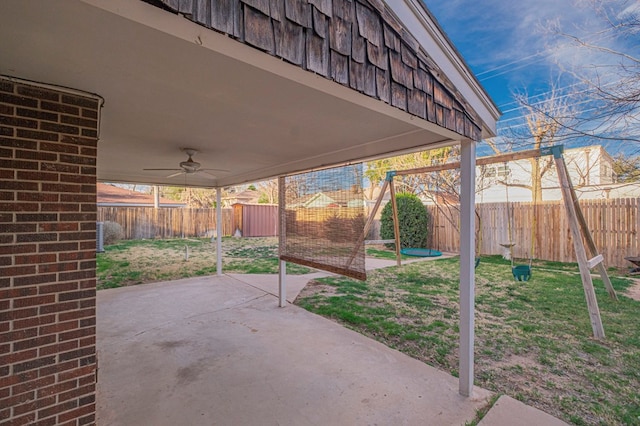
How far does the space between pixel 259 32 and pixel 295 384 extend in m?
2.60

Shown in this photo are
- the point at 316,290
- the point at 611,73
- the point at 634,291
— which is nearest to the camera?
the point at 611,73

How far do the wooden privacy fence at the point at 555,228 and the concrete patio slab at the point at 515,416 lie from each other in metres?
4.58

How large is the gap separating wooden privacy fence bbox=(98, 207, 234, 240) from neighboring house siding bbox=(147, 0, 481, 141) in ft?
49.7

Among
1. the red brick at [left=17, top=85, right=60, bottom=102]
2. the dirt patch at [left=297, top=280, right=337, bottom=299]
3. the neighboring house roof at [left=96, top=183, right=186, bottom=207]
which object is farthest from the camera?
the neighboring house roof at [left=96, top=183, right=186, bottom=207]

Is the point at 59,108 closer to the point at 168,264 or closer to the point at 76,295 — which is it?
the point at 76,295

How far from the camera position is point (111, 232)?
489 inches

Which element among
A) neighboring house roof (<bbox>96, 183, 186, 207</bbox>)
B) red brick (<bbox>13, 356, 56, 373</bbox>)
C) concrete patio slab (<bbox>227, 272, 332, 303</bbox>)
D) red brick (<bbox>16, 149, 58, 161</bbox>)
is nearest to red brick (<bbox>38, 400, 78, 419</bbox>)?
red brick (<bbox>13, 356, 56, 373</bbox>)

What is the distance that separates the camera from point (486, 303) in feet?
15.2

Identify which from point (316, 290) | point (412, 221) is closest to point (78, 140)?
point (316, 290)

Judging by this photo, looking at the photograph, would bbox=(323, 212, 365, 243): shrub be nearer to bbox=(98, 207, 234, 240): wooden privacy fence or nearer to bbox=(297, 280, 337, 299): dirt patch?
bbox=(297, 280, 337, 299): dirt patch

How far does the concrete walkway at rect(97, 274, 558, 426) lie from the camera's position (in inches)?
85.3

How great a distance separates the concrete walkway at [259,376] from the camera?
7.11 ft

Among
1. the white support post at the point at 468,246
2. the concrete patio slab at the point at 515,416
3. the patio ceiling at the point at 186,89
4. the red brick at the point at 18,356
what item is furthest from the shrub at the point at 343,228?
the red brick at the point at 18,356

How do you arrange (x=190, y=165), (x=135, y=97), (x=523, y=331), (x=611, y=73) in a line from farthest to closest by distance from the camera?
1. (x=190, y=165)
2. (x=523, y=331)
3. (x=611, y=73)
4. (x=135, y=97)
